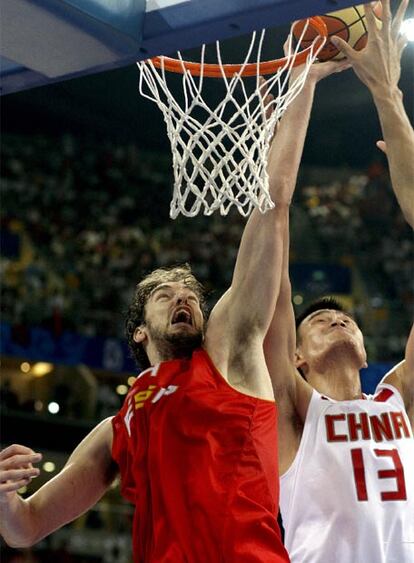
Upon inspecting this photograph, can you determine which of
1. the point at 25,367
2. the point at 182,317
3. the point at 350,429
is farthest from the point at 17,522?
the point at 25,367

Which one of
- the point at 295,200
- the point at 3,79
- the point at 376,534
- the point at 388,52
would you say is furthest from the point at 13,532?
the point at 295,200

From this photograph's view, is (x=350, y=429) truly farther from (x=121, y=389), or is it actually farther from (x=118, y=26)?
(x=121, y=389)

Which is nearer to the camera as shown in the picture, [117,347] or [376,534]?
[376,534]

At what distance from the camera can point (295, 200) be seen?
16875mm

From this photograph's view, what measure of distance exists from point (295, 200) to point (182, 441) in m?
14.6

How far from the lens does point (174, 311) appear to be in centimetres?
288

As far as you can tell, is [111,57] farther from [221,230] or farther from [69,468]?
[221,230]

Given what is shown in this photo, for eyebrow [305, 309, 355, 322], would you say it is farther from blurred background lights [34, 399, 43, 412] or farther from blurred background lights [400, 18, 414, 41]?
blurred background lights [34, 399, 43, 412]

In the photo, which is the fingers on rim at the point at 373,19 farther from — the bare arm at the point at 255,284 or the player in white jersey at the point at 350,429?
the bare arm at the point at 255,284

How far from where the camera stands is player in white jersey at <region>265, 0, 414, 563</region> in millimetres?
2938

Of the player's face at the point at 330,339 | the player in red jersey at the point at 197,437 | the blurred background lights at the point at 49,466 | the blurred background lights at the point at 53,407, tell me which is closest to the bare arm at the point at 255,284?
the player in red jersey at the point at 197,437

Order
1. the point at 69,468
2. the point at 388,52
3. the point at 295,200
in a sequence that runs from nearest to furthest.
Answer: the point at 69,468 → the point at 388,52 → the point at 295,200

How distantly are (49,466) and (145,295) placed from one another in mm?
8156

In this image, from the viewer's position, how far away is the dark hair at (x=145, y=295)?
303cm
